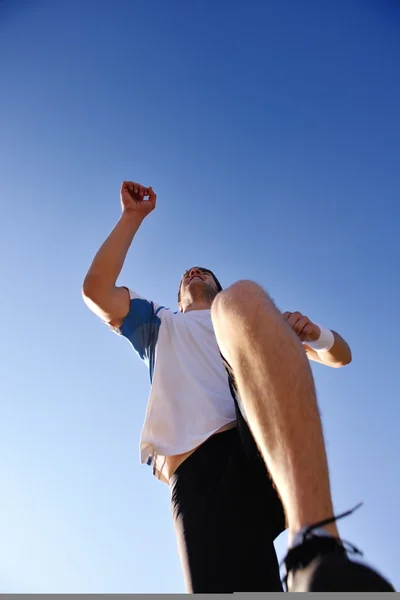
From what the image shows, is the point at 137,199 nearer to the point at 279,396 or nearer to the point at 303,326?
the point at 303,326

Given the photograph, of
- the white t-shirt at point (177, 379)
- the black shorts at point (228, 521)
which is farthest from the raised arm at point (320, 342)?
the black shorts at point (228, 521)

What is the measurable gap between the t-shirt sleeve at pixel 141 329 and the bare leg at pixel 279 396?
3.76 ft

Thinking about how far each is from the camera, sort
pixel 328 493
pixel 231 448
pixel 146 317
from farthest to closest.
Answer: pixel 146 317, pixel 231 448, pixel 328 493

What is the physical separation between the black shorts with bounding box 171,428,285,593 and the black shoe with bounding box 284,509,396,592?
0.63m

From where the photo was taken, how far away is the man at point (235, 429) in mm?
933

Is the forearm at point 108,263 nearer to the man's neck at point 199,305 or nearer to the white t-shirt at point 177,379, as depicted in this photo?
the white t-shirt at point 177,379

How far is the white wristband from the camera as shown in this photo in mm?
2262

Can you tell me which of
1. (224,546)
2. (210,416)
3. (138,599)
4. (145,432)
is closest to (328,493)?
(138,599)

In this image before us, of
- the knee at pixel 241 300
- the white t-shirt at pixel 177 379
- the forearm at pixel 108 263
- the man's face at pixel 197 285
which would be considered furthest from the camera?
the man's face at pixel 197 285

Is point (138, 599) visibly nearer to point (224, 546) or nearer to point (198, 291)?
point (224, 546)

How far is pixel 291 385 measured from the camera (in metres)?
1.12

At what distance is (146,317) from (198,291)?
2.58 ft

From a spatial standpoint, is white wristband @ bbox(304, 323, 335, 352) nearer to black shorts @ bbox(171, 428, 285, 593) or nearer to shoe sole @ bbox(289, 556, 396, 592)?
black shorts @ bbox(171, 428, 285, 593)

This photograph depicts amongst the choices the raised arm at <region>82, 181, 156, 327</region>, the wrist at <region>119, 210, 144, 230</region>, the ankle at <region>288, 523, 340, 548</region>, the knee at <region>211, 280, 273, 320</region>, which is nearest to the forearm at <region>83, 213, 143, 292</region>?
the raised arm at <region>82, 181, 156, 327</region>
